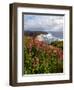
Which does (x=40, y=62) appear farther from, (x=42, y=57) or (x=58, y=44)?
(x=58, y=44)

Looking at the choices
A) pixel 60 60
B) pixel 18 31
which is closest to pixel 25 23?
pixel 18 31

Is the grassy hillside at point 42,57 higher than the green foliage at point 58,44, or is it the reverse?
the green foliage at point 58,44

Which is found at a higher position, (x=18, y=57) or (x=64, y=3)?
(x=64, y=3)

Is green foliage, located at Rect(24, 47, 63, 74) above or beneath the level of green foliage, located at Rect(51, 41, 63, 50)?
beneath

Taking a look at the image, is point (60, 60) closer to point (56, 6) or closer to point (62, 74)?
point (62, 74)

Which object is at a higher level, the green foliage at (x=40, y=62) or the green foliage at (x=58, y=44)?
the green foliage at (x=58, y=44)

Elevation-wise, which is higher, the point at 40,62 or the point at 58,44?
the point at 58,44

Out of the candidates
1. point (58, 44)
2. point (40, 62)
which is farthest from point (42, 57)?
point (58, 44)

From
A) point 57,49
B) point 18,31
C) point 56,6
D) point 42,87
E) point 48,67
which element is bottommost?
point 42,87

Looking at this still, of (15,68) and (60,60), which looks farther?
(60,60)

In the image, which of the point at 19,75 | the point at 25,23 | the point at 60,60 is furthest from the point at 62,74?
the point at 25,23

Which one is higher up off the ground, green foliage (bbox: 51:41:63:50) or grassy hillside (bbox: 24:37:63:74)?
green foliage (bbox: 51:41:63:50)
